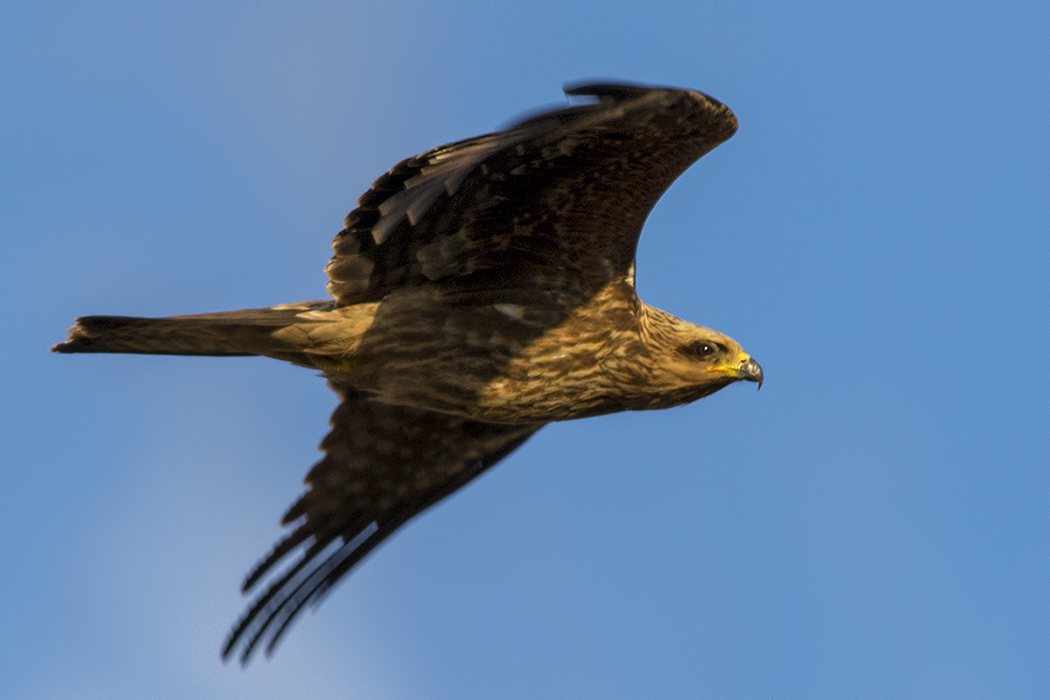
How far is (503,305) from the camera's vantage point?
9.52 metres

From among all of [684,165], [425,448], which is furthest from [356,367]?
[684,165]

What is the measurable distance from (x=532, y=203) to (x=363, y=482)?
2.98 m

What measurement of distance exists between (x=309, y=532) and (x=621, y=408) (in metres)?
2.53

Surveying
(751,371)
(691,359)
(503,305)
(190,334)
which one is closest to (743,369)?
(751,371)

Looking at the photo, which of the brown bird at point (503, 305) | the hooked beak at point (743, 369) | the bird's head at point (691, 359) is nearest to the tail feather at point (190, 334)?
the brown bird at point (503, 305)

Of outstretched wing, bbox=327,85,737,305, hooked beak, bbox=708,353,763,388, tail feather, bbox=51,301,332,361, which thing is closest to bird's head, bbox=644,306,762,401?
hooked beak, bbox=708,353,763,388

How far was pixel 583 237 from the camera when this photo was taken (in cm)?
930

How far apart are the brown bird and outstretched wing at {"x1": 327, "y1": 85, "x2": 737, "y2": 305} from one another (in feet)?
0.04

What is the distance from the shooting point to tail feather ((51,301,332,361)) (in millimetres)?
9062

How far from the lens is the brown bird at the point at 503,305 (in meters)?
8.62

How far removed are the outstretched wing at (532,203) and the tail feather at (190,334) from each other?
472mm

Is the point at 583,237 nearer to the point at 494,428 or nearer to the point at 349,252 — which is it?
the point at 349,252

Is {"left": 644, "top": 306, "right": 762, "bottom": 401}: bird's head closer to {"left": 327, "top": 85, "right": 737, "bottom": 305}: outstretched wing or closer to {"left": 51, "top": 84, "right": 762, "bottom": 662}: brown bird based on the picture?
{"left": 51, "top": 84, "right": 762, "bottom": 662}: brown bird

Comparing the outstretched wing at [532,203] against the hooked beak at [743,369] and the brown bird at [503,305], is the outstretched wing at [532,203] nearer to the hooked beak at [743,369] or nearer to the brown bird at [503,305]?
the brown bird at [503,305]
